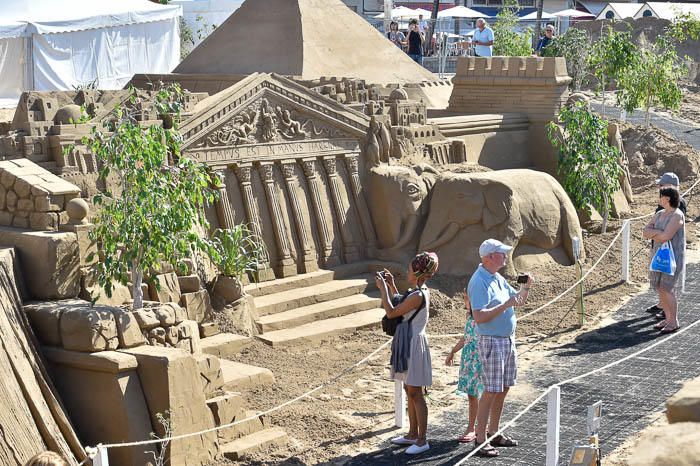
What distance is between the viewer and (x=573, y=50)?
2612cm

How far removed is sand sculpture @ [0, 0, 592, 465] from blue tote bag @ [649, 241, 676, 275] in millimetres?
2948

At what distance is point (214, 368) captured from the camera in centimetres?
991

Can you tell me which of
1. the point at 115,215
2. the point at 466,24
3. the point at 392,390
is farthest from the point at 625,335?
the point at 466,24

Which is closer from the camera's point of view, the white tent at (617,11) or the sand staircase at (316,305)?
the sand staircase at (316,305)

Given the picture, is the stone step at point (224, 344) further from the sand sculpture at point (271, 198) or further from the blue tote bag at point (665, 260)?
the blue tote bag at point (665, 260)

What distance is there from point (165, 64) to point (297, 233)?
13545mm

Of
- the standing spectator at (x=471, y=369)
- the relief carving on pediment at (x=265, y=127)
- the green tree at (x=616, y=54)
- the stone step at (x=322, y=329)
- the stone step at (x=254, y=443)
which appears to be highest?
the green tree at (x=616, y=54)

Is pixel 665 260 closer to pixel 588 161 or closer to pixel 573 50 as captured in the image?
pixel 588 161

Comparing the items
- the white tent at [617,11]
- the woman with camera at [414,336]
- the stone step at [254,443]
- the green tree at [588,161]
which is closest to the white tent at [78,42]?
the green tree at [588,161]

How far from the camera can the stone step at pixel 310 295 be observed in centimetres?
1365

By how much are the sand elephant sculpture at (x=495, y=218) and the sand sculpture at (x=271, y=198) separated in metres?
0.03

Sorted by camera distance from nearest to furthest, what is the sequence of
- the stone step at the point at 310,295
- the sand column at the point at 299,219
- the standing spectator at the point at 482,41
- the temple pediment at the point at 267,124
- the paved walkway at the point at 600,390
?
the paved walkway at the point at 600,390
the stone step at the point at 310,295
the temple pediment at the point at 267,124
the sand column at the point at 299,219
the standing spectator at the point at 482,41

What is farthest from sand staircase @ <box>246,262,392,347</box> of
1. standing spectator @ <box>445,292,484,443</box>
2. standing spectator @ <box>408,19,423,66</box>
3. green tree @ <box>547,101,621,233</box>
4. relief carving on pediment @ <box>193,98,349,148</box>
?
standing spectator @ <box>408,19,423,66</box>

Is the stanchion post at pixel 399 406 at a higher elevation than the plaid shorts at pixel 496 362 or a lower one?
lower
